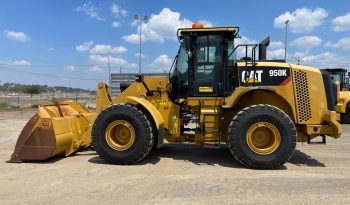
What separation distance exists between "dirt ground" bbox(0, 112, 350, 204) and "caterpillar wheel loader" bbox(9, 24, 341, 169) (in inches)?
16.6

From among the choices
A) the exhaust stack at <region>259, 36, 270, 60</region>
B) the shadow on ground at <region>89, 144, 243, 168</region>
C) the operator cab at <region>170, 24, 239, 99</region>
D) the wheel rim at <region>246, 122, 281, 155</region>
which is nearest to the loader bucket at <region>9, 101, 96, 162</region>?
the shadow on ground at <region>89, 144, 243, 168</region>

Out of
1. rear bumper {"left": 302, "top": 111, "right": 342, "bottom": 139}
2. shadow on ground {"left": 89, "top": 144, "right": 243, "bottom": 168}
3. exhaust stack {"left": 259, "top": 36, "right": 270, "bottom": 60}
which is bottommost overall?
shadow on ground {"left": 89, "top": 144, "right": 243, "bottom": 168}

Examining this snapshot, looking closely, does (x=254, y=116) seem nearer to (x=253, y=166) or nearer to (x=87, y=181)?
(x=253, y=166)

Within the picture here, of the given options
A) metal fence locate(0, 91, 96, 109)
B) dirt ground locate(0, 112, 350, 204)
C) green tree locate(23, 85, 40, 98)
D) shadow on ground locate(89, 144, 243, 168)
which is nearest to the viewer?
dirt ground locate(0, 112, 350, 204)

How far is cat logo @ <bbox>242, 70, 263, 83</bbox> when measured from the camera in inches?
320

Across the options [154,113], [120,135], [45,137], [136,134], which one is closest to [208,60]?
[154,113]

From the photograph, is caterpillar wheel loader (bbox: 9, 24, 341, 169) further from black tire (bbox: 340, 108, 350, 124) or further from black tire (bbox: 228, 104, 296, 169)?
black tire (bbox: 340, 108, 350, 124)

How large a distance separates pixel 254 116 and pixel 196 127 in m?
1.34

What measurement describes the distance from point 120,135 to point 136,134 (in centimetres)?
42

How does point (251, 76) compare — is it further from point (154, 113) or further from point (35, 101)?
point (35, 101)

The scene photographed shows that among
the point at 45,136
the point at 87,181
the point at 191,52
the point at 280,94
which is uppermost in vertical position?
the point at 191,52

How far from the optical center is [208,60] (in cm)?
845

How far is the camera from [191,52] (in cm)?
846

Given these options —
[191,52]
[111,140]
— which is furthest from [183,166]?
[191,52]
